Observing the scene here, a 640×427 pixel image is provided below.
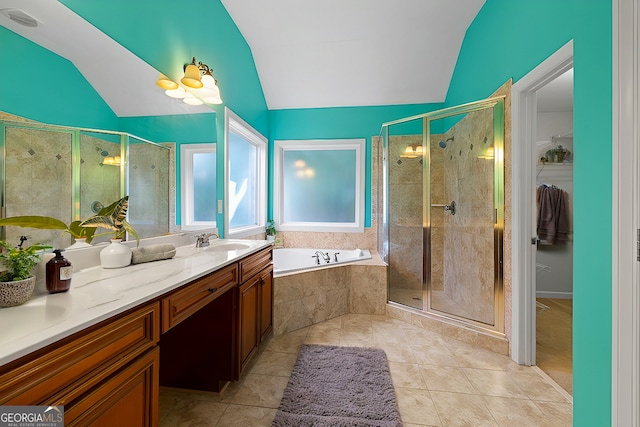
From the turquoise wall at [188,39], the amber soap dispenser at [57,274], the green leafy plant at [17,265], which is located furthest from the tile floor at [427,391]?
the turquoise wall at [188,39]

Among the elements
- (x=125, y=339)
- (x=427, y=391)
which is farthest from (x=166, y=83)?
(x=427, y=391)

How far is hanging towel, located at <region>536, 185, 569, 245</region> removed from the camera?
3.22 meters

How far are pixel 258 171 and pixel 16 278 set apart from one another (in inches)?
113

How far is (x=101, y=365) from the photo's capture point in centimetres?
73

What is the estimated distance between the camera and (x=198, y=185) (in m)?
2.05

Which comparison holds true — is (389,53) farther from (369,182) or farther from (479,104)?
(369,182)

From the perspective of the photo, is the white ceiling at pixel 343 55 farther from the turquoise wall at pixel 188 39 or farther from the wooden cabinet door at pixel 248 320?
the wooden cabinet door at pixel 248 320

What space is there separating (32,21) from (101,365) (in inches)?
51.0

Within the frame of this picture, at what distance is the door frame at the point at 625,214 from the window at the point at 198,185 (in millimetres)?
2348

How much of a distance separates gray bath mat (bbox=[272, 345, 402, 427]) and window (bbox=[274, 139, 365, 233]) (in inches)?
75.8

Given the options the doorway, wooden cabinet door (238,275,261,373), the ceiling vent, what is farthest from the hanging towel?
the ceiling vent

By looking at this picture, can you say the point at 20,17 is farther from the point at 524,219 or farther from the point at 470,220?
the point at 470,220

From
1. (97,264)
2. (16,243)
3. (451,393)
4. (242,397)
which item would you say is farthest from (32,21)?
(451,393)

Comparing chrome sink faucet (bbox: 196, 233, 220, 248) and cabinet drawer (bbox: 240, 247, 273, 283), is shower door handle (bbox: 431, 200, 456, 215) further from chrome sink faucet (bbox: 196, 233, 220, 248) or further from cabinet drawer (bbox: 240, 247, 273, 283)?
chrome sink faucet (bbox: 196, 233, 220, 248)
